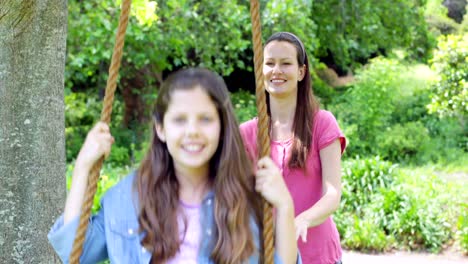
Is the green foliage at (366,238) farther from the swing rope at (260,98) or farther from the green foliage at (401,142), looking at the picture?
the swing rope at (260,98)

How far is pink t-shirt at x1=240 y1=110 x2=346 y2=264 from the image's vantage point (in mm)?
2191

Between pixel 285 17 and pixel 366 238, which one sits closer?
pixel 366 238

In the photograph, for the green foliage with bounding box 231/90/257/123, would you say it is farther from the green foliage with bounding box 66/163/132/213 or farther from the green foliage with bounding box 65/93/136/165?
the green foliage with bounding box 66/163/132/213

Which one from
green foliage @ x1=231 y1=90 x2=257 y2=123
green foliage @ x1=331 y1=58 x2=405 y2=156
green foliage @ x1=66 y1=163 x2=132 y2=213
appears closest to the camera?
green foliage @ x1=66 y1=163 x2=132 y2=213

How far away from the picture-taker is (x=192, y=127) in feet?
5.34

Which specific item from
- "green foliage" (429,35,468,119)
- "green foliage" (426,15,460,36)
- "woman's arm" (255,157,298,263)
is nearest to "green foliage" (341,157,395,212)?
"green foliage" (429,35,468,119)

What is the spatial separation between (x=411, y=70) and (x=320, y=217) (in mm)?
12098

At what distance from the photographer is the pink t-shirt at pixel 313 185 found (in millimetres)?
2191

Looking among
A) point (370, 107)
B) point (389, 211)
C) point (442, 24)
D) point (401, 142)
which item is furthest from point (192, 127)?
point (442, 24)

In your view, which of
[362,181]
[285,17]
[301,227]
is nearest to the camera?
[301,227]

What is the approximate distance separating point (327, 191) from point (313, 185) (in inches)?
3.4

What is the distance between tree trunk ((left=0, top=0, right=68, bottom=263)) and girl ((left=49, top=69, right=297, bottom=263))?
51.4 inches

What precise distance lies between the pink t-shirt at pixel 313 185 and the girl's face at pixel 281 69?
144mm

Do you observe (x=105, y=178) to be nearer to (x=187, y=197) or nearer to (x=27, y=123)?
(x=27, y=123)
